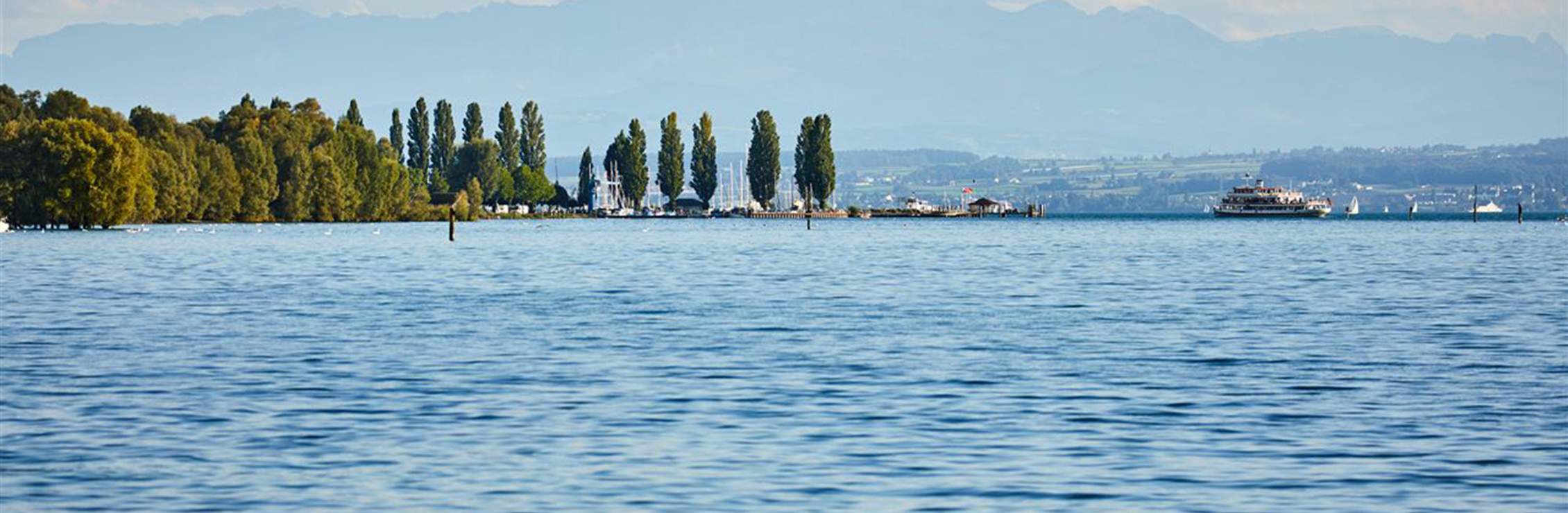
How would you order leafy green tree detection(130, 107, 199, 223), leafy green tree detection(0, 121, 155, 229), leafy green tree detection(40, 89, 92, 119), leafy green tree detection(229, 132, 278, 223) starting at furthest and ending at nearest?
leafy green tree detection(229, 132, 278, 223), leafy green tree detection(40, 89, 92, 119), leafy green tree detection(130, 107, 199, 223), leafy green tree detection(0, 121, 155, 229)

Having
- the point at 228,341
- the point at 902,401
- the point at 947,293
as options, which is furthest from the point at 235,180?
the point at 902,401

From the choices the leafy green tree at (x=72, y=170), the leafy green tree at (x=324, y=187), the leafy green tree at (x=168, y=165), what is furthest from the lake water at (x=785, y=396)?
the leafy green tree at (x=324, y=187)

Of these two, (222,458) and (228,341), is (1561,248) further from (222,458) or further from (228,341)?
(222,458)

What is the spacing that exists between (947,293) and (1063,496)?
42426 mm

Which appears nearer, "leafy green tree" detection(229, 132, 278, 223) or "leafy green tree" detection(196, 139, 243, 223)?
"leafy green tree" detection(196, 139, 243, 223)

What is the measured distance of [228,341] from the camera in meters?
42.7

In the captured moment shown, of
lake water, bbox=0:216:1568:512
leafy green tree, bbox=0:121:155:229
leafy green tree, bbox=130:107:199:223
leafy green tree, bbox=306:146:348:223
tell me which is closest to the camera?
lake water, bbox=0:216:1568:512

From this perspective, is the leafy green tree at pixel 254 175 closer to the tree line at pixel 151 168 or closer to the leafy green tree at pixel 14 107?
the tree line at pixel 151 168

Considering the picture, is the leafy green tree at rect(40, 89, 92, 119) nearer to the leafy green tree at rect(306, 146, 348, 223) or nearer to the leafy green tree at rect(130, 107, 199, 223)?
the leafy green tree at rect(130, 107, 199, 223)

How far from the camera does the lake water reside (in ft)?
73.2

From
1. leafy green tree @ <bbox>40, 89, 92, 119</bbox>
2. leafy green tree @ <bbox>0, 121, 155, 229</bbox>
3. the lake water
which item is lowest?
the lake water

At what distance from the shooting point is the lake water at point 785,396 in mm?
22297

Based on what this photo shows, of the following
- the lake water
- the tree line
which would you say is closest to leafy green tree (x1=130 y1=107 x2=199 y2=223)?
the tree line

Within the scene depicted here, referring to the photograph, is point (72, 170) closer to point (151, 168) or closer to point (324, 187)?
point (151, 168)
